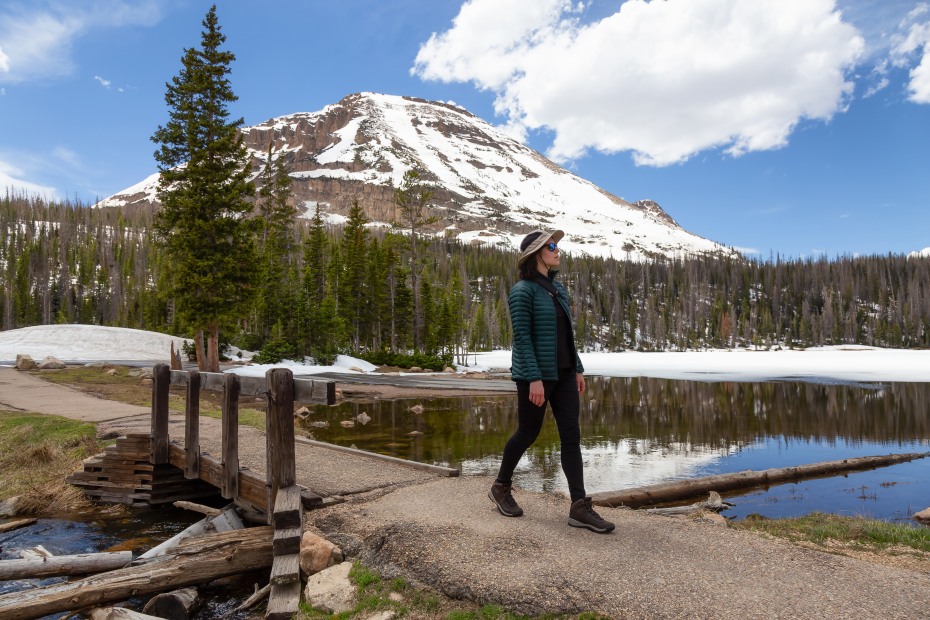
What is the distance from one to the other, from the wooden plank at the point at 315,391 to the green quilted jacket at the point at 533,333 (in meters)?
1.88

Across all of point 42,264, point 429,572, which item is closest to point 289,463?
point 429,572

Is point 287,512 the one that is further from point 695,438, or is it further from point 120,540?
point 695,438

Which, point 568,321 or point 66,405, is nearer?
point 568,321

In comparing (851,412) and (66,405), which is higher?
(66,405)

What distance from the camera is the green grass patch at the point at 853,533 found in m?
5.88

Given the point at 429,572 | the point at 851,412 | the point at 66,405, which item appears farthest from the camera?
the point at 851,412

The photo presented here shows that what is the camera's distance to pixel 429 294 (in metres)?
55.4

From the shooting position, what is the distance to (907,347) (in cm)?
9956

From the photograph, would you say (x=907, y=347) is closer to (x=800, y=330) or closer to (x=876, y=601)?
(x=800, y=330)

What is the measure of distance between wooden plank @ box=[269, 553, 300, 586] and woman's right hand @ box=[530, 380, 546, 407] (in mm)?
2579

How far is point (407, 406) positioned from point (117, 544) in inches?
663

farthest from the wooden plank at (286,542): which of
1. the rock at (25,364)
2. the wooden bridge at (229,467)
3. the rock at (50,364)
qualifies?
the rock at (25,364)

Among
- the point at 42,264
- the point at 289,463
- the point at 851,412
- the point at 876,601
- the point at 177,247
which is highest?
the point at 42,264

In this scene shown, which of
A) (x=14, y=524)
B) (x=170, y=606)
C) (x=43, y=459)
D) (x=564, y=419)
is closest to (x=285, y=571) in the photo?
(x=170, y=606)
